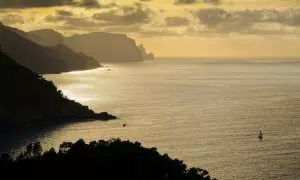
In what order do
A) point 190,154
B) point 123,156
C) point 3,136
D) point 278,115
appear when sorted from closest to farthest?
point 123,156 < point 190,154 < point 3,136 < point 278,115

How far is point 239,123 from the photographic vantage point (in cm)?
→ 18275

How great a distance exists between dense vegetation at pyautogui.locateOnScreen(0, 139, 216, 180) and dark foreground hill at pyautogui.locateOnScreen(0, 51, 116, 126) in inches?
3321

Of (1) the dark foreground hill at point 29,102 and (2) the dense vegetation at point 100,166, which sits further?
(1) the dark foreground hill at point 29,102

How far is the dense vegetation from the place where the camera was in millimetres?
82250

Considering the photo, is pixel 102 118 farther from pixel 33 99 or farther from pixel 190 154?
pixel 190 154

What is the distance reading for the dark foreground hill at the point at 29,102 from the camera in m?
174

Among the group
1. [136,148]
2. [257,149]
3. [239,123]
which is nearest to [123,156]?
[136,148]

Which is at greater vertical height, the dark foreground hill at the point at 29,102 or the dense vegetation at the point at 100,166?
the dark foreground hill at the point at 29,102

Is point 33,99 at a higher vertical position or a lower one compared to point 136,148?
higher

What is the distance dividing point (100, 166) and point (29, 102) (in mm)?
104279

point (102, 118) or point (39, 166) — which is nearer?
point (39, 166)

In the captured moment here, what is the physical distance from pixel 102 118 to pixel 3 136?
147ft

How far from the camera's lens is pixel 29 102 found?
180750 millimetres

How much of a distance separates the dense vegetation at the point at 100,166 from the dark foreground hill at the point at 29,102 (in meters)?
84.3
